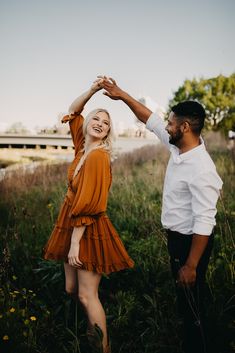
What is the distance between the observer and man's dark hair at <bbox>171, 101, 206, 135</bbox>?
1.97 m

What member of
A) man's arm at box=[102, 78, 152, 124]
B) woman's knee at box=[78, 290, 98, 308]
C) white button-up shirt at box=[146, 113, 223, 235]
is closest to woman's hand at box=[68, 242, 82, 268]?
woman's knee at box=[78, 290, 98, 308]

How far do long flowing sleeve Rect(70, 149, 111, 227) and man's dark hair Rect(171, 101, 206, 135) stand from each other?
2.05ft

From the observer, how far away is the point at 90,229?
2.21 m

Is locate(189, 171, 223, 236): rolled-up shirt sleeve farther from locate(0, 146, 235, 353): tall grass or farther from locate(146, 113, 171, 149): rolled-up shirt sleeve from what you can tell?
locate(0, 146, 235, 353): tall grass

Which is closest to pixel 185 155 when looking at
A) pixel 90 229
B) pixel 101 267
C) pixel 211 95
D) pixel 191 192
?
pixel 191 192

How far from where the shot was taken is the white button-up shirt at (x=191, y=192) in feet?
6.04

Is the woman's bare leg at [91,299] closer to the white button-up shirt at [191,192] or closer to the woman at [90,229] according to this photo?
the woman at [90,229]

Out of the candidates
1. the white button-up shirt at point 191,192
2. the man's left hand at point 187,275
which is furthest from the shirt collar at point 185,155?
the man's left hand at point 187,275

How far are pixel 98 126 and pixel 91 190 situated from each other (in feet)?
1.77

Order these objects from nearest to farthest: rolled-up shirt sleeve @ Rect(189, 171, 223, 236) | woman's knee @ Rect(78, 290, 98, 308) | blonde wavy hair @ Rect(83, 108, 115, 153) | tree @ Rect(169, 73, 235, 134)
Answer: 1. rolled-up shirt sleeve @ Rect(189, 171, 223, 236)
2. woman's knee @ Rect(78, 290, 98, 308)
3. blonde wavy hair @ Rect(83, 108, 115, 153)
4. tree @ Rect(169, 73, 235, 134)

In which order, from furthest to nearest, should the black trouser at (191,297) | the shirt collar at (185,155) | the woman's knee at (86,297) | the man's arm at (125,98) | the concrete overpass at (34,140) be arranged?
the concrete overpass at (34,140), the man's arm at (125,98), the woman's knee at (86,297), the black trouser at (191,297), the shirt collar at (185,155)

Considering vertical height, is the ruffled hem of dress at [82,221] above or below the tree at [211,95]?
below

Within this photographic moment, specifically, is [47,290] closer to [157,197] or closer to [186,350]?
[186,350]

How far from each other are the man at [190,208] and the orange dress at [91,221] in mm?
437
